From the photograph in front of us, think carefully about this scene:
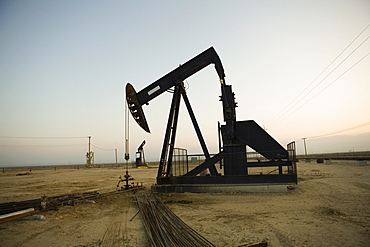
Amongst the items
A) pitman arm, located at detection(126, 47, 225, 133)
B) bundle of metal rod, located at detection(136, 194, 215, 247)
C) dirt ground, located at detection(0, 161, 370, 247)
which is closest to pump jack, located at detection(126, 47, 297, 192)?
pitman arm, located at detection(126, 47, 225, 133)

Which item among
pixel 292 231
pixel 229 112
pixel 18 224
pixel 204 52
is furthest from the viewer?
pixel 204 52

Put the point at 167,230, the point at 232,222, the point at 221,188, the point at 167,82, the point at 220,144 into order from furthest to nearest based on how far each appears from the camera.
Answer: the point at 167,82 < the point at 220,144 < the point at 221,188 < the point at 232,222 < the point at 167,230

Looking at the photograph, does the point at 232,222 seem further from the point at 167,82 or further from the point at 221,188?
the point at 167,82

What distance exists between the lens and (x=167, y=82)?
37.1 feet

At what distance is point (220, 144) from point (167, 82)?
3965mm

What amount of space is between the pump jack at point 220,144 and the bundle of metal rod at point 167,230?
3.49 metres

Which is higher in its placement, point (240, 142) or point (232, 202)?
point (240, 142)

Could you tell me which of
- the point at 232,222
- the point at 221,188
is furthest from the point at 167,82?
the point at 232,222

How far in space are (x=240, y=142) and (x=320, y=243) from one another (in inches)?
246

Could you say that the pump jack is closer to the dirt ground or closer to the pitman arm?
the pitman arm

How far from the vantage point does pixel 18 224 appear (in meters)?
6.06

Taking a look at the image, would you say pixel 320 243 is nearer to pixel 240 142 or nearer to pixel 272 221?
pixel 272 221

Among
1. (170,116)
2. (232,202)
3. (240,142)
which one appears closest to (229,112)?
(240,142)

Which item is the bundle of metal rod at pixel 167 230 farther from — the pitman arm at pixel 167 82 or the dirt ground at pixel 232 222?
the pitman arm at pixel 167 82
